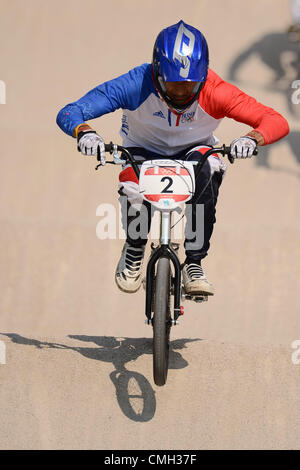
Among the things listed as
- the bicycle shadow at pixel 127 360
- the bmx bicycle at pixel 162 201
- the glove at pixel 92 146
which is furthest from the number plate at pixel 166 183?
the bicycle shadow at pixel 127 360

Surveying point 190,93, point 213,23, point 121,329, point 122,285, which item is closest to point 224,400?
point 122,285

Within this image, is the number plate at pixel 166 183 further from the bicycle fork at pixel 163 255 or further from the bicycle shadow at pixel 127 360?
the bicycle shadow at pixel 127 360

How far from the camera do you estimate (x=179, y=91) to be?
5.30 metres

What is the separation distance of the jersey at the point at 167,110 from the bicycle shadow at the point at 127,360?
1.95m

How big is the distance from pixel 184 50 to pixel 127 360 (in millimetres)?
2764

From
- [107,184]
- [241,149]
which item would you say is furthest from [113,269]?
[241,149]

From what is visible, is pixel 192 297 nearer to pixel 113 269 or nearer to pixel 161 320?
pixel 161 320

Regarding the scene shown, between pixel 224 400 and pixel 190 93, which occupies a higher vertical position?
pixel 190 93

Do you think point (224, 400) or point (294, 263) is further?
point (294, 263)

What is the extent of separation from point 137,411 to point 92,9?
14392 millimetres

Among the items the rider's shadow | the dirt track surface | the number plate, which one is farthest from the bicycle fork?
the rider's shadow

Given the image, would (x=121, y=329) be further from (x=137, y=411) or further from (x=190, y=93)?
(x=190, y=93)

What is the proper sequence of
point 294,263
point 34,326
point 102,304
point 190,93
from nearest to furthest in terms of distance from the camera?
point 190,93 < point 34,326 < point 102,304 < point 294,263

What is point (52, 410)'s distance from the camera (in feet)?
18.5
